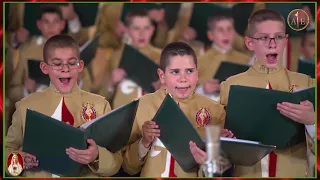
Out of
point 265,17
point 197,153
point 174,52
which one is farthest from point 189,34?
point 197,153

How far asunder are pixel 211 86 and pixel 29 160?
92cm

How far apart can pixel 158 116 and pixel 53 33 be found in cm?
67

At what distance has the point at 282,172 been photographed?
2547 millimetres

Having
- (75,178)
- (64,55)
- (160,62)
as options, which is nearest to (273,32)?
(160,62)

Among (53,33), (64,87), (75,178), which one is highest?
(53,33)

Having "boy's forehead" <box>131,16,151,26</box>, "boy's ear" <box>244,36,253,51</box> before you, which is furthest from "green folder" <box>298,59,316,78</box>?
"boy's forehead" <box>131,16,151,26</box>

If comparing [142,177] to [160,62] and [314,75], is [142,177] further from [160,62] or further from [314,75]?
[314,75]

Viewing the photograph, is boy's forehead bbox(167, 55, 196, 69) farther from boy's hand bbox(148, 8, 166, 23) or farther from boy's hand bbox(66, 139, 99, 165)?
boy's hand bbox(66, 139, 99, 165)

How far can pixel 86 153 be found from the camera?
2.39m

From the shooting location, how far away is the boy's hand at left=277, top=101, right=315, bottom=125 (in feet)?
8.01

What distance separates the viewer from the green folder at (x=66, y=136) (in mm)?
2346

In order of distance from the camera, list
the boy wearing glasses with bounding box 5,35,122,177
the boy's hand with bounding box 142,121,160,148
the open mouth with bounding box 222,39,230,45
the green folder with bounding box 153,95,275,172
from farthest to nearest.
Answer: the open mouth with bounding box 222,39,230,45 → the boy wearing glasses with bounding box 5,35,122,177 → the boy's hand with bounding box 142,121,160,148 → the green folder with bounding box 153,95,275,172

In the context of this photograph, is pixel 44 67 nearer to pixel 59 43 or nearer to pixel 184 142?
pixel 59 43

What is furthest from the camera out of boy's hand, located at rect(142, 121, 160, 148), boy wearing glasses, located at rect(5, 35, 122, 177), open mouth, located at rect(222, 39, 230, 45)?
open mouth, located at rect(222, 39, 230, 45)
